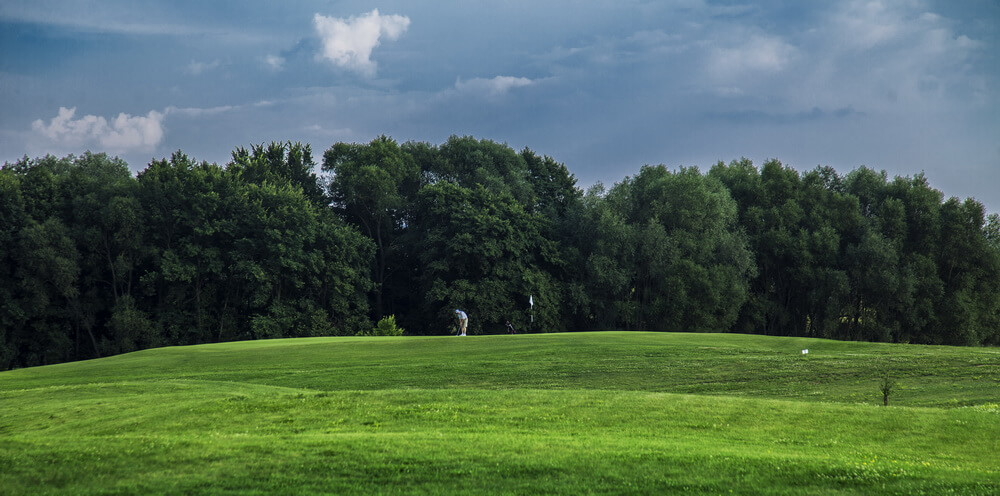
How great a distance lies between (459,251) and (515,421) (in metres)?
49.7

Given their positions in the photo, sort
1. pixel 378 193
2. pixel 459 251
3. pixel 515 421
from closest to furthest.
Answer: pixel 515 421 → pixel 459 251 → pixel 378 193

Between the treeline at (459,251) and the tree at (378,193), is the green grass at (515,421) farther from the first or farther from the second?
A: the tree at (378,193)

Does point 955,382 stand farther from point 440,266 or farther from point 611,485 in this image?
point 440,266

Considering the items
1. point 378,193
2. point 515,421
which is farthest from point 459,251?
point 515,421

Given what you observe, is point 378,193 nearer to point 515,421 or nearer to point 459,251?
point 459,251

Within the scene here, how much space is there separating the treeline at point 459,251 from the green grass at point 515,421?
31480mm

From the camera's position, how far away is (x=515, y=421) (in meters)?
16.2

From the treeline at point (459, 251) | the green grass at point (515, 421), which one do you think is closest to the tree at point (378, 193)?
the treeline at point (459, 251)

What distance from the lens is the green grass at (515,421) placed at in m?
10.8

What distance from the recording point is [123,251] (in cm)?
6078

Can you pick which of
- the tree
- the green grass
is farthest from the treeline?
the green grass

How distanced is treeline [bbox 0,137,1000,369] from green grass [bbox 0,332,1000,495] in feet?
103

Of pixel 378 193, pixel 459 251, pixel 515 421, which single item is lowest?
pixel 515 421

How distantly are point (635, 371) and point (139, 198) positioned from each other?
50.6m
